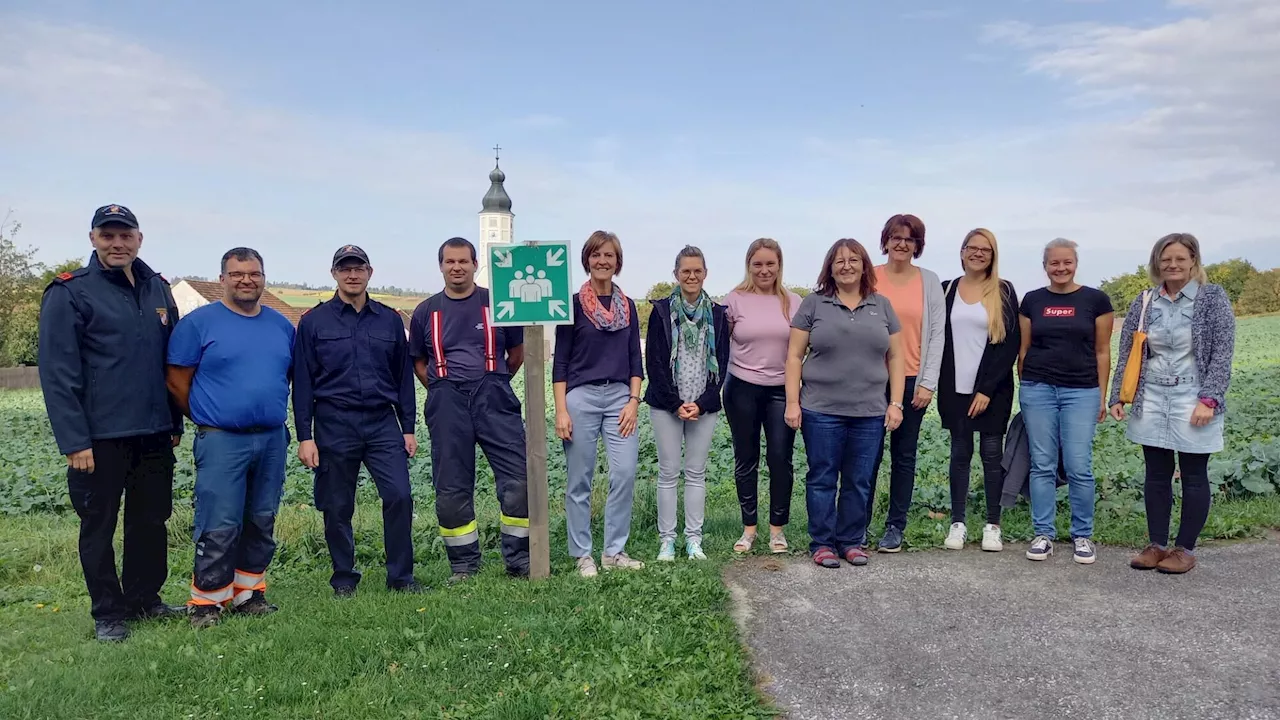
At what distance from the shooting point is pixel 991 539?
579 cm

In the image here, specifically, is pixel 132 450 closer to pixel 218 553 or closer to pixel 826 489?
pixel 218 553

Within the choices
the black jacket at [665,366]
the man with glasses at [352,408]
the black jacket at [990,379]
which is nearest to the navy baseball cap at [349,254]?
the man with glasses at [352,408]

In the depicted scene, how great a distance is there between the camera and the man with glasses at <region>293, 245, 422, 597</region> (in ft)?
17.1

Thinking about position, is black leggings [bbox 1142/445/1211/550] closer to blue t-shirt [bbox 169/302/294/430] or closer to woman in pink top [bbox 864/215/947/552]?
woman in pink top [bbox 864/215/947/552]

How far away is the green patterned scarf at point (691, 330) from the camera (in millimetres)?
5422

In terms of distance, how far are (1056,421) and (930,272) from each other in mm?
1334

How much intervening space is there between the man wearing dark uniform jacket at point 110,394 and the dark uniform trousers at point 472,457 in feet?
5.46

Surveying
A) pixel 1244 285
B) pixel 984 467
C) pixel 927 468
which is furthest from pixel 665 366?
pixel 1244 285

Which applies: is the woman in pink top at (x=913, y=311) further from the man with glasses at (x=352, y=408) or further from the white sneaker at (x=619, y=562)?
the man with glasses at (x=352, y=408)

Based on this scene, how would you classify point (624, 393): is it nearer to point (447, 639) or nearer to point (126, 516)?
point (447, 639)

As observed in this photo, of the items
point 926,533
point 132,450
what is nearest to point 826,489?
point 926,533

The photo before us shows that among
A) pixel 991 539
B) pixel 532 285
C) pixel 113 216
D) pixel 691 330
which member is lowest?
pixel 991 539

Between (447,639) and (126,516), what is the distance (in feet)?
7.79

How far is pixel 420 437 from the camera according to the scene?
45.1 feet
